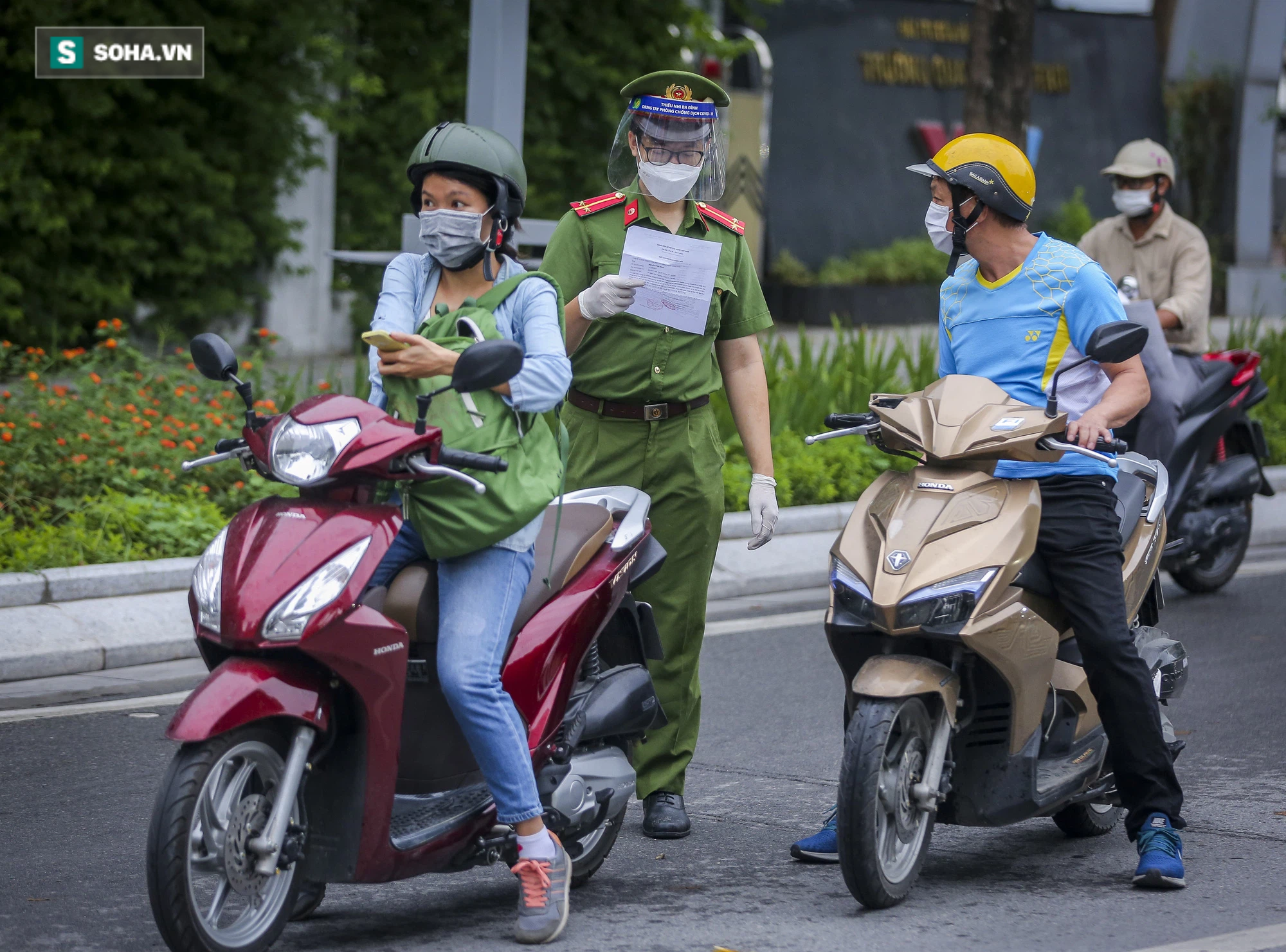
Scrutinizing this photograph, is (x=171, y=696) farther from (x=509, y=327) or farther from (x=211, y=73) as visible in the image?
(x=211, y=73)

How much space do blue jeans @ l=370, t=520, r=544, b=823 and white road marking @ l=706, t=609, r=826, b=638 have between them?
3712 millimetres

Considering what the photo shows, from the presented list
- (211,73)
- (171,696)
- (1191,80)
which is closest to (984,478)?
(171,696)

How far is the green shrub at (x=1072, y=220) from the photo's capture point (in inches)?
828

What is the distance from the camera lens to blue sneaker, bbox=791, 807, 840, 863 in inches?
185

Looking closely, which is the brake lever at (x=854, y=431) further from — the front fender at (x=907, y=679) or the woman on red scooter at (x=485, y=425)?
the woman on red scooter at (x=485, y=425)

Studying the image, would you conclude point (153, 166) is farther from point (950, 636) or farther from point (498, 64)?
point (950, 636)

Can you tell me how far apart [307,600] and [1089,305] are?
83.7 inches

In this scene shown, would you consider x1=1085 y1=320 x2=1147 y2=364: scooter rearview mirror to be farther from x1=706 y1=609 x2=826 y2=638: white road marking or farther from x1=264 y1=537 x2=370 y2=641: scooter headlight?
x1=706 y1=609 x2=826 y2=638: white road marking

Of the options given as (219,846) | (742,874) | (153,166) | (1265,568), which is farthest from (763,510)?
(153,166)

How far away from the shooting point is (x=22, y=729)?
5.95 metres

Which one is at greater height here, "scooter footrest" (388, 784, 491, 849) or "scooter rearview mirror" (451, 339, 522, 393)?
"scooter rearview mirror" (451, 339, 522, 393)

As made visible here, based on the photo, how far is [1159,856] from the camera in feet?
14.7

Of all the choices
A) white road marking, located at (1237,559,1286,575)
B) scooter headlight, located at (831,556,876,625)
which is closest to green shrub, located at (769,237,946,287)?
white road marking, located at (1237,559,1286,575)

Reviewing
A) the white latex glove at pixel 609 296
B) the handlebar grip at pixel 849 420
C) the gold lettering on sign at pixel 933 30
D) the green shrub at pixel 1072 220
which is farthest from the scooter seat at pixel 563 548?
the gold lettering on sign at pixel 933 30
